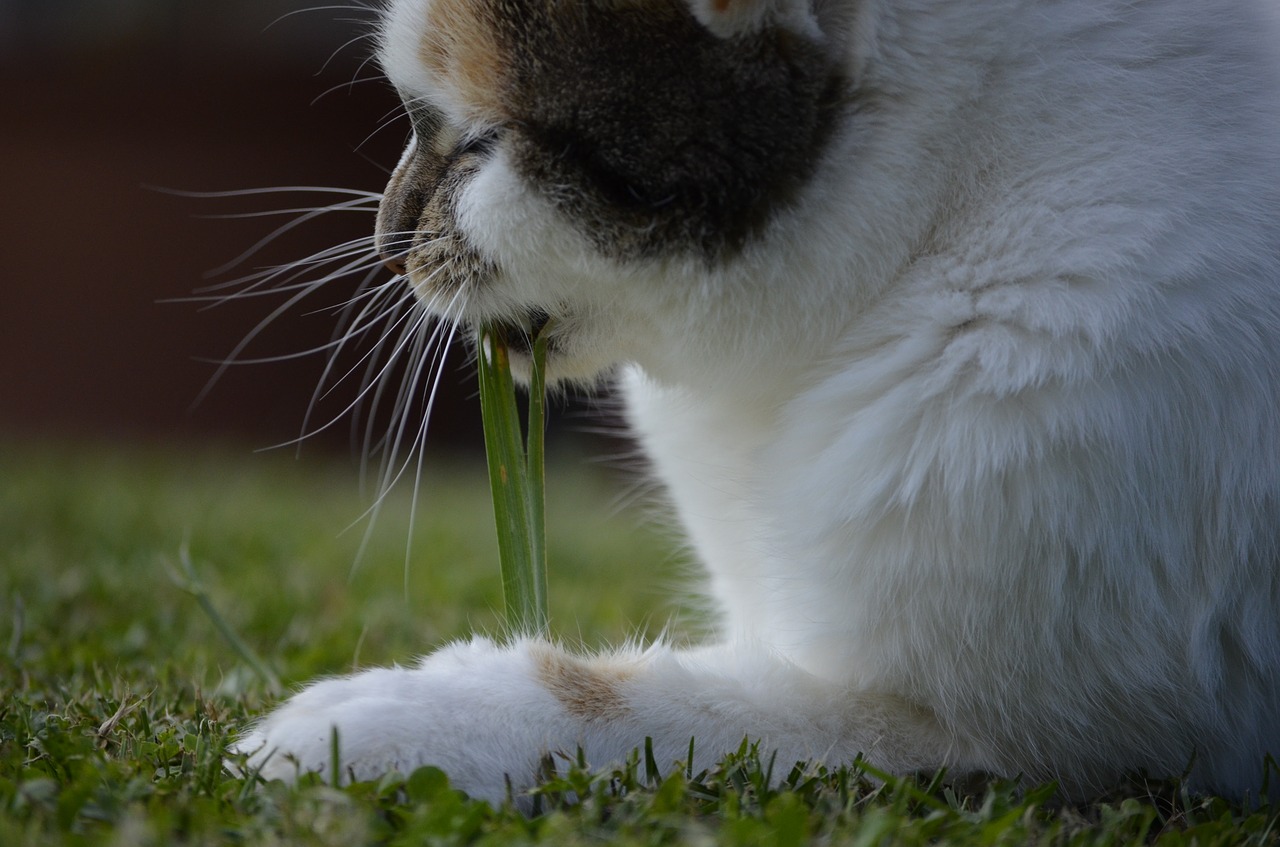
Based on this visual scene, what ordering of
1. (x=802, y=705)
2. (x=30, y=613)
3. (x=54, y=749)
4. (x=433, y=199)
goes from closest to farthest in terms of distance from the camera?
(x=54, y=749) → (x=802, y=705) → (x=433, y=199) → (x=30, y=613)

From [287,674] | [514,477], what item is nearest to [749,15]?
Answer: [514,477]

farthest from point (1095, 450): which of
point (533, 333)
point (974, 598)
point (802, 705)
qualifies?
point (533, 333)

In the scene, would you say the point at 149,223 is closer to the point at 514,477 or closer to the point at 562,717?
the point at 514,477

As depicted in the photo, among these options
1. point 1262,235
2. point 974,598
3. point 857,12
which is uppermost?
point 857,12

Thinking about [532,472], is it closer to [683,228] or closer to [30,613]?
[683,228]

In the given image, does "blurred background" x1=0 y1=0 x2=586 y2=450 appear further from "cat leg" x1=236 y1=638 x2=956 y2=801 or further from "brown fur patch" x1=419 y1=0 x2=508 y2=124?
"cat leg" x1=236 y1=638 x2=956 y2=801

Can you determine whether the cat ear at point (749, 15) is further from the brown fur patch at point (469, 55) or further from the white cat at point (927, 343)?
the brown fur patch at point (469, 55)

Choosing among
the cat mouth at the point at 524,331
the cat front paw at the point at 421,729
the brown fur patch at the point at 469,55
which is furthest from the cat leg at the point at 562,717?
the brown fur patch at the point at 469,55
